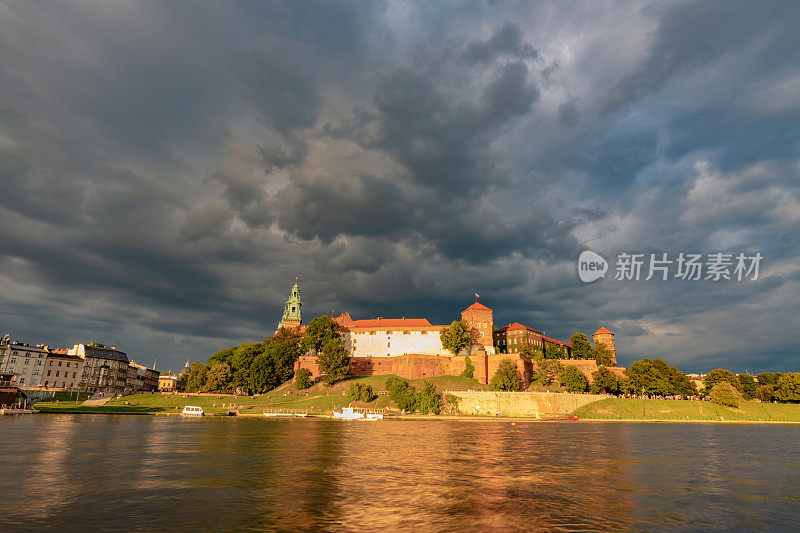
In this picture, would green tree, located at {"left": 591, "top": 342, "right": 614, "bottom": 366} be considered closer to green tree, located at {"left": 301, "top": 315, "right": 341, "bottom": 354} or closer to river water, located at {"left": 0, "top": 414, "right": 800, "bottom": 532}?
green tree, located at {"left": 301, "top": 315, "right": 341, "bottom": 354}

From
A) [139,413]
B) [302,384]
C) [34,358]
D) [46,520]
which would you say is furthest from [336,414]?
[34,358]

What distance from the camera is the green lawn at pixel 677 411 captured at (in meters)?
95.1

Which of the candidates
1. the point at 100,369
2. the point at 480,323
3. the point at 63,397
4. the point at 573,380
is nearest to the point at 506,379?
the point at 573,380

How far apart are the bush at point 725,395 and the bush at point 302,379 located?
9875cm

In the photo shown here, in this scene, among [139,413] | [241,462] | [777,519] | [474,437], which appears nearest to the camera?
[777,519]

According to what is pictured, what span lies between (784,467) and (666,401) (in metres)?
76.4

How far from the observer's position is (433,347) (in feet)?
438

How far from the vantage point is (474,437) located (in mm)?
48438

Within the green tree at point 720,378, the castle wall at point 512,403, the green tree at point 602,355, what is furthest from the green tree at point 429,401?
the green tree at point 720,378

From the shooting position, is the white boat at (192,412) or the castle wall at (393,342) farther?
the castle wall at (393,342)

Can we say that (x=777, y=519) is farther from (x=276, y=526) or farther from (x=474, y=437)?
(x=474, y=437)

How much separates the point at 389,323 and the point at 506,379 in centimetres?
5168

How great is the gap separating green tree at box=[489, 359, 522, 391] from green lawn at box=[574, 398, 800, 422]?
577 inches

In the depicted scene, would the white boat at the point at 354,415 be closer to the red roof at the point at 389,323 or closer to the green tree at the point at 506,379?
the green tree at the point at 506,379
